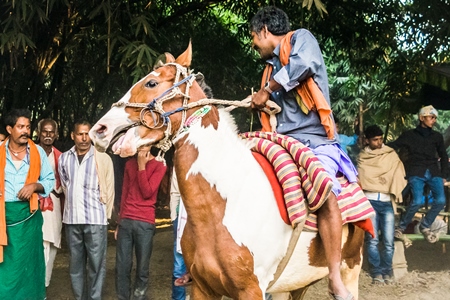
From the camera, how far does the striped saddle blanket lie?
355 centimetres

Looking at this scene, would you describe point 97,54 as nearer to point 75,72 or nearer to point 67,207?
point 75,72

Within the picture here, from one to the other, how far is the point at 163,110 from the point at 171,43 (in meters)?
6.53

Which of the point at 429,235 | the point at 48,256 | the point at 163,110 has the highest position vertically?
the point at 163,110

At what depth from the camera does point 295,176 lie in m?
3.60

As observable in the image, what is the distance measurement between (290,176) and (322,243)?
0.56m

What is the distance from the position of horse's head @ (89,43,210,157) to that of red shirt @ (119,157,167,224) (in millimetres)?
2869

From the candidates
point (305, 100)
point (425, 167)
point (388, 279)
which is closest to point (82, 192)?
point (305, 100)

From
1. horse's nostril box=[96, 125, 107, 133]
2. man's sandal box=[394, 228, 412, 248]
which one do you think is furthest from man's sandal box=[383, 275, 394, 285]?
horse's nostril box=[96, 125, 107, 133]

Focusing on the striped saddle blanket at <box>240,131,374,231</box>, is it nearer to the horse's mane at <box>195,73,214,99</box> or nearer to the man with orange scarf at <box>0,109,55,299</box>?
the horse's mane at <box>195,73,214,99</box>

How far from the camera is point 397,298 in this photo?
748cm

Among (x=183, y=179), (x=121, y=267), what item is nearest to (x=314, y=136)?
(x=183, y=179)

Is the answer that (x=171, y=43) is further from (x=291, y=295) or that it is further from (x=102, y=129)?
(x=102, y=129)

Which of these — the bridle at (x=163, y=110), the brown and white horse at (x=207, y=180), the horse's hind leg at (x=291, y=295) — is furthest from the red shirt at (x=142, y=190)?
the bridle at (x=163, y=110)

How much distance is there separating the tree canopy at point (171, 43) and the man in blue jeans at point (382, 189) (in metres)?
1.92
